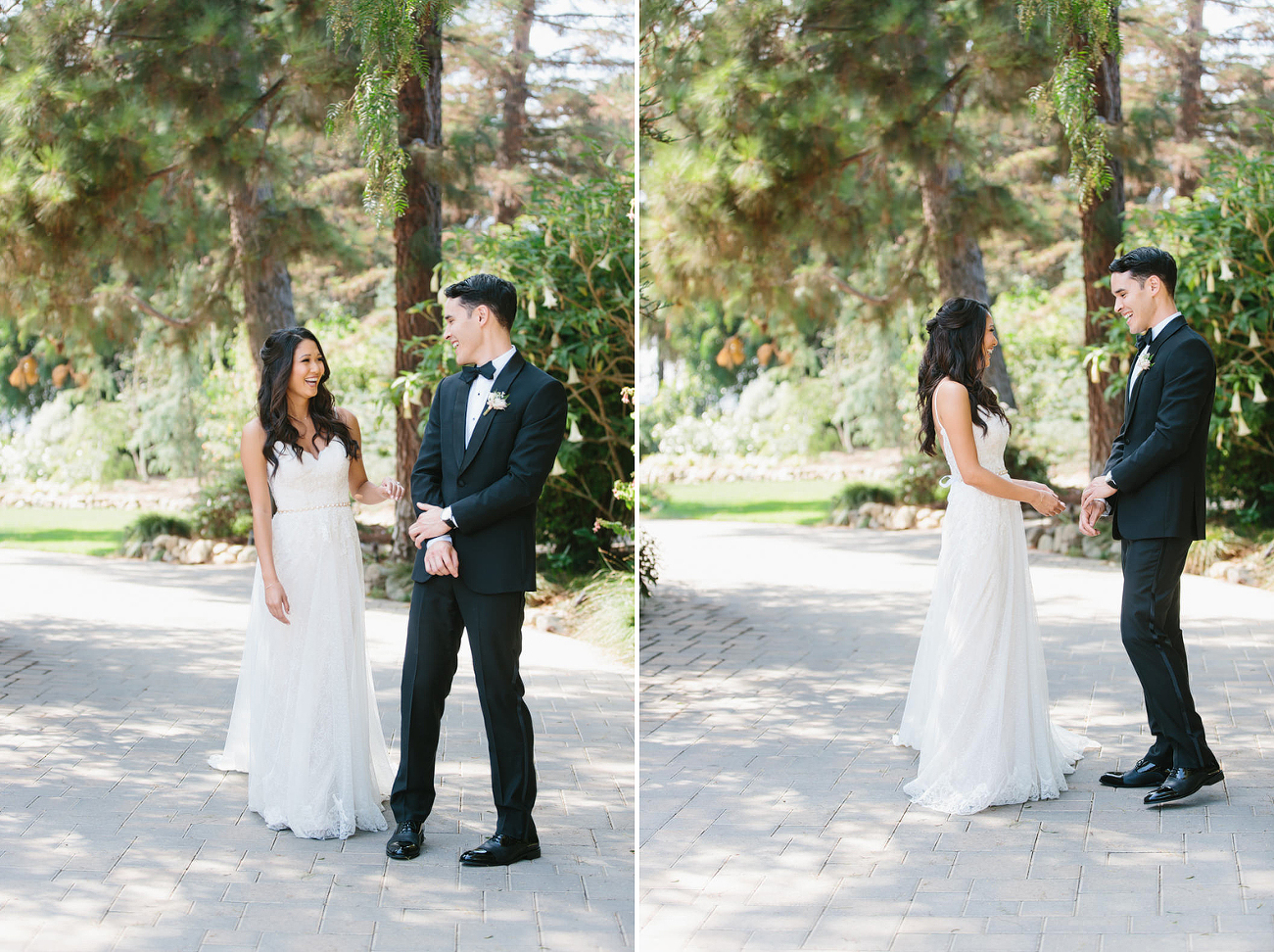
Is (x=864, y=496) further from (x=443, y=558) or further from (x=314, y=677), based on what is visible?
(x=443, y=558)

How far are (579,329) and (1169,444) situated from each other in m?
5.35

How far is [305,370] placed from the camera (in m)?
4.23

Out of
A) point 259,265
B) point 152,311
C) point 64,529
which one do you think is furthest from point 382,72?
point 64,529

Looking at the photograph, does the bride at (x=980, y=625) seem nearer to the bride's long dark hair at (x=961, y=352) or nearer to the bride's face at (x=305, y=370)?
the bride's long dark hair at (x=961, y=352)

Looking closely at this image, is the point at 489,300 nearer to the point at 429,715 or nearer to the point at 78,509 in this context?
the point at 429,715

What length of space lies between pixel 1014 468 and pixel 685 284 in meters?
4.62

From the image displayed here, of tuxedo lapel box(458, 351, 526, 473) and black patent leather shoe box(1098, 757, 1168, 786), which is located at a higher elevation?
Answer: tuxedo lapel box(458, 351, 526, 473)

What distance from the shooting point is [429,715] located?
3.98 metres

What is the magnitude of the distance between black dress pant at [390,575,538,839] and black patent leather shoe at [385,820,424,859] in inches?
1.1

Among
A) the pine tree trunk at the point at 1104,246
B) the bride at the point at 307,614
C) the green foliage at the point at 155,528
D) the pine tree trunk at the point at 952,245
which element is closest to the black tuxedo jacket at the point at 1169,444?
the bride at the point at 307,614

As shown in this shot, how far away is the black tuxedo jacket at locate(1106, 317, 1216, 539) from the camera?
421 centimetres

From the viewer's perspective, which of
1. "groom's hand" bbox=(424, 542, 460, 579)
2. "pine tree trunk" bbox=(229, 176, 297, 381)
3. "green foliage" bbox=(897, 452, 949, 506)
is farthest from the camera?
"green foliage" bbox=(897, 452, 949, 506)

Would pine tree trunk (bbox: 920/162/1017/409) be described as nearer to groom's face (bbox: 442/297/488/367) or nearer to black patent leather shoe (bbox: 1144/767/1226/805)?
black patent leather shoe (bbox: 1144/767/1226/805)

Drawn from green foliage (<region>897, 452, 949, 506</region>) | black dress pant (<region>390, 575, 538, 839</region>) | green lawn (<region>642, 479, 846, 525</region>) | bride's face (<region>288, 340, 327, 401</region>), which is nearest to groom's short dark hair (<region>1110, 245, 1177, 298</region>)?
black dress pant (<region>390, 575, 538, 839</region>)
